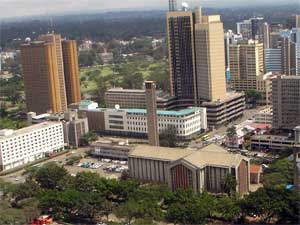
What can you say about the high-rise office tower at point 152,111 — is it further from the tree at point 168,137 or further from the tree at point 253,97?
the tree at point 253,97

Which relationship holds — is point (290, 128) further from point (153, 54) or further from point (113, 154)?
point (153, 54)

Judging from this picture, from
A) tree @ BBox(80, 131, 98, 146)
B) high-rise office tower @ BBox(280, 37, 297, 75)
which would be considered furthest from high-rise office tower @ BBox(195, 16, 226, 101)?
high-rise office tower @ BBox(280, 37, 297, 75)

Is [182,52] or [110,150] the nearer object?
[110,150]

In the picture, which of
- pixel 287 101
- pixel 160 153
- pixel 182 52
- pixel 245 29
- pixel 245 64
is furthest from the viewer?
pixel 245 29

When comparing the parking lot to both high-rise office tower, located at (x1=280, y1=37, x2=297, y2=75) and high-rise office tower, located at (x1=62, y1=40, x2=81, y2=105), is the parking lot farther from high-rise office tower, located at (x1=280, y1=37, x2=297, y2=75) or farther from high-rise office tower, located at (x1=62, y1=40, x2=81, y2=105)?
high-rise office tower, located at (x1=280, y1=37, x2=297, y2=75)

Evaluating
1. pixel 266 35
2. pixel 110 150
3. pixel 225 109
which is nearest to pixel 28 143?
pixel 110 150

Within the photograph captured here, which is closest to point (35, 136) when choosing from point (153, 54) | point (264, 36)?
point (264, 36)

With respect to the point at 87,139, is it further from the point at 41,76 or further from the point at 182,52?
the point at 182,52
